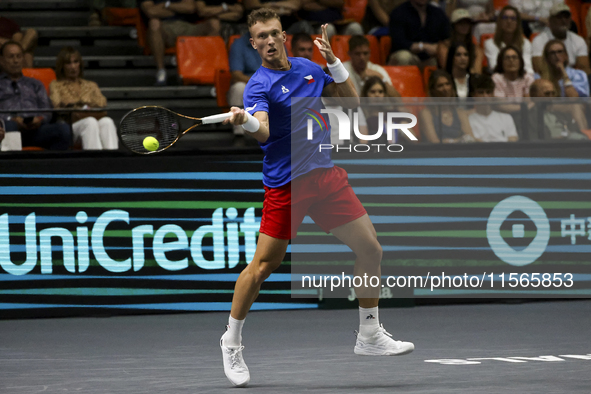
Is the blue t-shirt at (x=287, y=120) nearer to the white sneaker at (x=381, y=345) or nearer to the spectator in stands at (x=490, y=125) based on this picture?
the white sneaker at (x=381, y=345)

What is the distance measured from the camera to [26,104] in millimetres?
7555

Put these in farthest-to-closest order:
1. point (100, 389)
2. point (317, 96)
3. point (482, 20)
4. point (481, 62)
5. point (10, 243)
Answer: point (482, 20) < point (481, 62) < point (10, 243) < point (317, 96) < point (100, 389)

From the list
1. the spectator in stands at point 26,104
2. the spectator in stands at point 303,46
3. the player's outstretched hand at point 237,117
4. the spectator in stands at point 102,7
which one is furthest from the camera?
the spectator in stands at point 102,7

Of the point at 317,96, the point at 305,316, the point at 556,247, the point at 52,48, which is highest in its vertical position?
the point at 52,48

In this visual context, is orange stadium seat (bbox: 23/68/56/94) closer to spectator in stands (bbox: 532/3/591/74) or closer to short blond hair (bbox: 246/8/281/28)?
short blond hair (bbox: 246/8/281/28)

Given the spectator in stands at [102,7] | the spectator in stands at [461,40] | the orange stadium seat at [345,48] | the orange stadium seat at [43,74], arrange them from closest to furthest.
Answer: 1. the orange stadium seat at [43,74]
2. the spectator in stands at [461,40]
3. the orange stadium seat at [345,48]
4. the spectator in stands at [102,7]

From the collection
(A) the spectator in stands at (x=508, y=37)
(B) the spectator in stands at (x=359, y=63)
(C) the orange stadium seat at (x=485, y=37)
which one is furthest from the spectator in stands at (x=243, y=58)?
(C) the orange stadium seat at (x=485, y=37)

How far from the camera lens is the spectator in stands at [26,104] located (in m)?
7.04

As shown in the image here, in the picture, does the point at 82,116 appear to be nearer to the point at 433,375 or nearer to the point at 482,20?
the point at 433,375

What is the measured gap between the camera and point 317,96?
471 cm

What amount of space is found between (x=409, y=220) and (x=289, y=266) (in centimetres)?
108

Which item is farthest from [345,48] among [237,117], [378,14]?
[237,117]

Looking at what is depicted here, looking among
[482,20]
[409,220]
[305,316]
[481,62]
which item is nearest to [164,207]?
[305,316]

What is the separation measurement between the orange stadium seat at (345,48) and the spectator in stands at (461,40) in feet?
2.43
